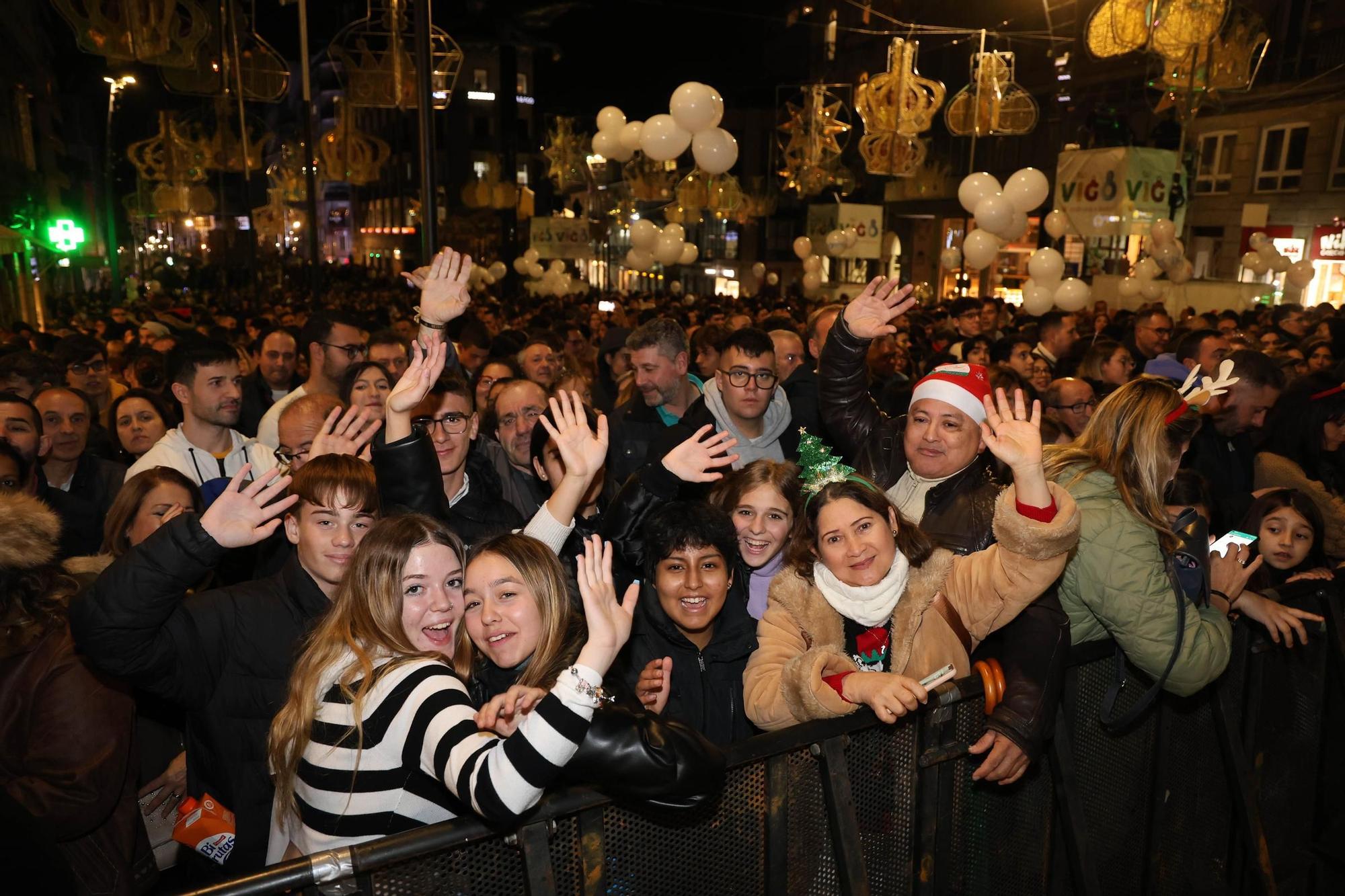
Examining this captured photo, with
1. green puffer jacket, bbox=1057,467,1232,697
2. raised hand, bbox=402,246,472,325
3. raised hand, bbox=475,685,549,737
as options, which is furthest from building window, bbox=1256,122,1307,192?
raised hand, bbox=475,685,549,737

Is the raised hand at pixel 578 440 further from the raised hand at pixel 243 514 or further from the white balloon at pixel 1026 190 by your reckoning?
the white balloon at pixel 1026 190

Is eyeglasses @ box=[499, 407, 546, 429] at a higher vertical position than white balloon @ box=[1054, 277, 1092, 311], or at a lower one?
Result: lower

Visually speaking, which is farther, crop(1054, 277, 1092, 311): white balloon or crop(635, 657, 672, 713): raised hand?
crop(1054, 277, 1092, 311): white balloon

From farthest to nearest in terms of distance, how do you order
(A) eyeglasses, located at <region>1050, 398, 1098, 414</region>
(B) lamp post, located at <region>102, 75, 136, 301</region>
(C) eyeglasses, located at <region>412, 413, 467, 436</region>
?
(B) lamp post, located at <region>102, 75, 136, 301</region> < (A) eyeglasses, located at <region>1050, 398, 1098, 414</region> < (C) eyeglasses, located at <region>412, 413, 467, 436</region>

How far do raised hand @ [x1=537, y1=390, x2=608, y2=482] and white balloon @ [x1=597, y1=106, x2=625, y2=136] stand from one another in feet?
34.1

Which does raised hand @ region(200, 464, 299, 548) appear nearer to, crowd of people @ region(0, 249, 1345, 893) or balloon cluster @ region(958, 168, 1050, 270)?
crowd of people @ region(0, 249, 1345, 893)

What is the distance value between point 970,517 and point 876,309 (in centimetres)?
143

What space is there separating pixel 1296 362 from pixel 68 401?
9.04 meters

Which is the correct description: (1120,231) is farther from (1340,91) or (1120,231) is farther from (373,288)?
(373,288)

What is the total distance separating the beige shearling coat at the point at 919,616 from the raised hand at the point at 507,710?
764 millimetres

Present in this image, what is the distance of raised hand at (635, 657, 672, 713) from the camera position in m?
2.43

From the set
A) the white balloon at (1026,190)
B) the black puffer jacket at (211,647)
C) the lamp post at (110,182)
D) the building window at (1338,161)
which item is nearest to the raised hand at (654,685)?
the black puffer jacket at (211,647)

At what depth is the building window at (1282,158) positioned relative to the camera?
21.1 meters

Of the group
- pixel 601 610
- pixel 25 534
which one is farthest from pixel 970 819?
pixel 25 534
